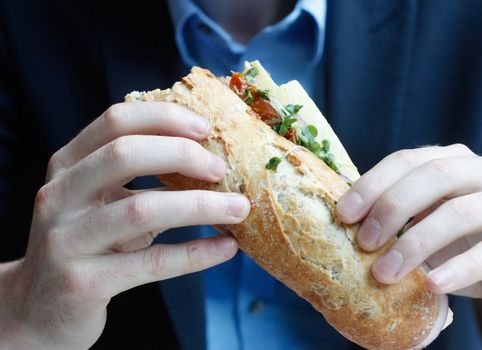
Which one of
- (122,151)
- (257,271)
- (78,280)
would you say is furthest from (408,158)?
(257,271)

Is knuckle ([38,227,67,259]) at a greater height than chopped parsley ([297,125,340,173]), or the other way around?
chopped parsley ([297,125,340,173])

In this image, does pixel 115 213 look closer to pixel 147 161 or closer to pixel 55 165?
pixel 147 161

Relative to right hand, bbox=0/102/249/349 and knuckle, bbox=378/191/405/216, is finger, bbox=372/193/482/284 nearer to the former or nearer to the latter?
knuckle, bbox=378/191/405/216

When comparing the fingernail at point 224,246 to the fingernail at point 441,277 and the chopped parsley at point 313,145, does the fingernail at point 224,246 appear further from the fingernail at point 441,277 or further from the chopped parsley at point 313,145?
the fingernail at point 441,277

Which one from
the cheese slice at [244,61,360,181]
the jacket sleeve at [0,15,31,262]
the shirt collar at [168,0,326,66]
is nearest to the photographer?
the cheese slice at [244,61,360,181]

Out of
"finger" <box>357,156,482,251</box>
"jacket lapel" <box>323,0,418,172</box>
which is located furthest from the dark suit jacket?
"finger" <box>357,156,482,251</box>

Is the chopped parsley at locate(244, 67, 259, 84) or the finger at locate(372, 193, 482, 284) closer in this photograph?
the finger at locate(372, 193, 482, 284)

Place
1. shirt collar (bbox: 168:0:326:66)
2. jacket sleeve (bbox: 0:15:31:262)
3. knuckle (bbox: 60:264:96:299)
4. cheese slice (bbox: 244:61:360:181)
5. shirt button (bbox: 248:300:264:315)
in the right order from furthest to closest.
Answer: jacket sleeve (bbox: 0:15:31:262)
shirt button (bbox: 248:300:264:315)
shirt collar (bbox: 168:0:326:66)
cheese slice (bbox: 244:61:360:181)
knuckle (bbox: 60:264:96:299)

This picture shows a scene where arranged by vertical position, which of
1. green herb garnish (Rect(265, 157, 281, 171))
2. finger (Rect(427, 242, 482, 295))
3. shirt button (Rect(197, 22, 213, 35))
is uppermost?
shirt button (Rect(197, 22, 213, 35))
